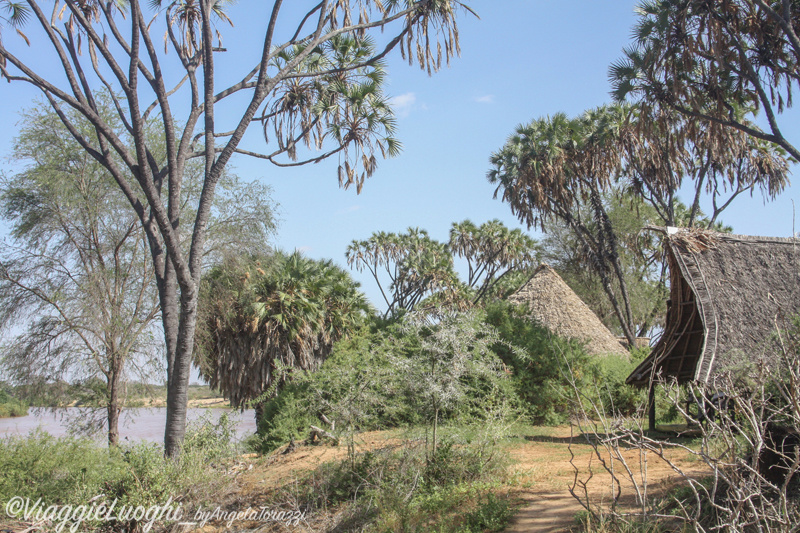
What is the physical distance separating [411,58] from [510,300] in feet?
40.3

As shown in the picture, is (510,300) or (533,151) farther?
(533,151)

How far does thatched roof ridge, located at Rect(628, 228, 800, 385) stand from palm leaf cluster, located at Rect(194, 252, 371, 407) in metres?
12.0

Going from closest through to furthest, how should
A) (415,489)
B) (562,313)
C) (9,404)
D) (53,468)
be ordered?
(415,489) < (53,468) < (9,404) < (562,313)

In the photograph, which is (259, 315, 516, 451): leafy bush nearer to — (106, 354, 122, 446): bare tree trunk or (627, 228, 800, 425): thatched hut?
(627, 228, 800, 425): thatched hut

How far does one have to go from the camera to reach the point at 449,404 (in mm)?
9719

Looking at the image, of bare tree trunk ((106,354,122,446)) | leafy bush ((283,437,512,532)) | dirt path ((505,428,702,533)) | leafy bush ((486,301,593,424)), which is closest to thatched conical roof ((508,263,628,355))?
leafy bush ((486,301,593,424))

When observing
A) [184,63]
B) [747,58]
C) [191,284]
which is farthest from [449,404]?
[747,58]

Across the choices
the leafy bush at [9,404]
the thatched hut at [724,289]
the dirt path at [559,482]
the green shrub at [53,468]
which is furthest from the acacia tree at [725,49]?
the leafy bush at [9,404]

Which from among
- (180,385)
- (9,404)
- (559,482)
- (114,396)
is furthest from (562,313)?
(9,404)

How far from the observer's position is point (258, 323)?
2056cm

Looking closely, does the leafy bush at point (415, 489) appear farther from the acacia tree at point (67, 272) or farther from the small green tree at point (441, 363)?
the acacia tree at point (67, 272)

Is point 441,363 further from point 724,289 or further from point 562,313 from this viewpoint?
point 562,313

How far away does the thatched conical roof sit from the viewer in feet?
70.1

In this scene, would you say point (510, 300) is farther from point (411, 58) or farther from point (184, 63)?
point (184, 63)
